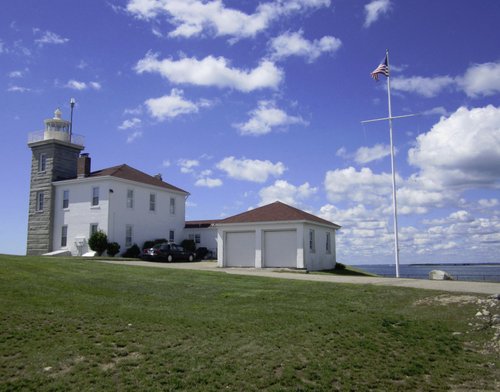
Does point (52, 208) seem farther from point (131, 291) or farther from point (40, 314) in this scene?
point (40, 314)

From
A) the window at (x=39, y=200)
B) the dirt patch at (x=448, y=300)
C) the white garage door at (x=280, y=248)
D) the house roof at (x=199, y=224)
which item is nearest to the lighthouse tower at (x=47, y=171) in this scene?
the window at (x=39, y=200)

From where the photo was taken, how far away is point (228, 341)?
10547 millimetres

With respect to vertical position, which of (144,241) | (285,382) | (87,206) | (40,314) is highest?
(87,206)

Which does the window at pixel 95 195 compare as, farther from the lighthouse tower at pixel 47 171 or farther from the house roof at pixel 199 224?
the house roof at pixel 199 224

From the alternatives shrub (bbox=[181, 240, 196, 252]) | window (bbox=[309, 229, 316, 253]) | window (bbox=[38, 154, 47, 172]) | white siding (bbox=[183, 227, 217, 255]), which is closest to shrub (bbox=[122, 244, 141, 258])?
shrub (bbox=[181, 240, 196, 252])

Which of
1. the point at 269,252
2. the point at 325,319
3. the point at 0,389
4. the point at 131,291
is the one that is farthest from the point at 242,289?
the point at 269,252

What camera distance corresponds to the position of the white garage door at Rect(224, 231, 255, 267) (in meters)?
31.1

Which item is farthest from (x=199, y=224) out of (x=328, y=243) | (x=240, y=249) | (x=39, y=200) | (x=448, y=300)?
(x=448, y=300)

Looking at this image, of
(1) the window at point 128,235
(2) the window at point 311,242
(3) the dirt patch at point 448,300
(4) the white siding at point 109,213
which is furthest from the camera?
(1) the window at point 128,235

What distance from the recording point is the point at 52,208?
127 feet

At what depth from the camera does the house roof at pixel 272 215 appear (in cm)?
3034

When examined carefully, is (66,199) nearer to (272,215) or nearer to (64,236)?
(64,236)

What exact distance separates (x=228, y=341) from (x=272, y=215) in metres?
20.7

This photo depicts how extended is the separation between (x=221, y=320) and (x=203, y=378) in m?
3.60
